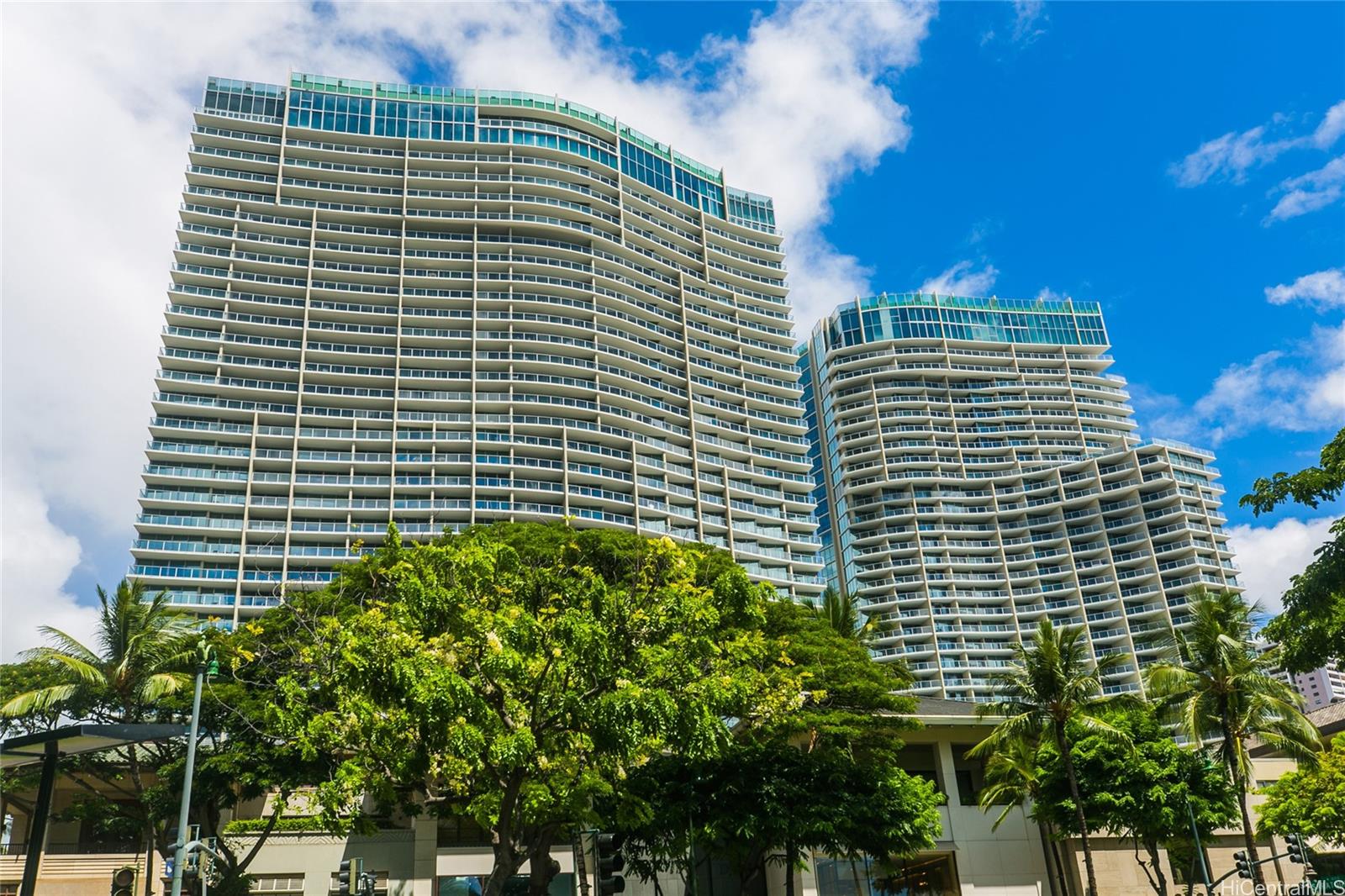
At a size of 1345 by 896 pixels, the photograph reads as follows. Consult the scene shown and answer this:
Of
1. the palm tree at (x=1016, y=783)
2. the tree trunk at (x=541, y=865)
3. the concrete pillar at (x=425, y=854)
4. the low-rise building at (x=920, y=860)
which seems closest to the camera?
the tree trunk at (x=541, y=865)

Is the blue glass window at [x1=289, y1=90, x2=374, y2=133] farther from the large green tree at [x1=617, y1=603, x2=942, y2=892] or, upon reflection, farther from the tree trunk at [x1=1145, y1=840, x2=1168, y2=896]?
the tree trunk at [x1=1145, y1=840, x2=1168, y2=896]

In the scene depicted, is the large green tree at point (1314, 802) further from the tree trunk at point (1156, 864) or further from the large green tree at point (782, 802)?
the large green tree at point (782, 802)

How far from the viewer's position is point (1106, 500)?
151 meters

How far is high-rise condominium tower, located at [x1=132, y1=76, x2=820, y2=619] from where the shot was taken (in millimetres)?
99438

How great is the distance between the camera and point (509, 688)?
23188mm

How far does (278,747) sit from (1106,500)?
136 m

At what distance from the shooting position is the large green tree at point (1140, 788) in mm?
39625

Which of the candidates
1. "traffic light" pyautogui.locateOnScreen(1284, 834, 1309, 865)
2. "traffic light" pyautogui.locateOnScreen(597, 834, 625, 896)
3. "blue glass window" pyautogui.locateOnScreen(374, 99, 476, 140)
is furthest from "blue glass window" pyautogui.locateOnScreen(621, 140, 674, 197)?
"traffic light" pyautogui.locateOnScreen(597, 834, 625, 896)

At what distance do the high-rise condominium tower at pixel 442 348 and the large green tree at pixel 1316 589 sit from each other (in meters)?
82.0

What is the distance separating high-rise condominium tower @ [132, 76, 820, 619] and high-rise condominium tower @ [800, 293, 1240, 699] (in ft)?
120

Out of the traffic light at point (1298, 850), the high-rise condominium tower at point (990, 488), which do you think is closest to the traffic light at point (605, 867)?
the traffic light at point (1298, 850)

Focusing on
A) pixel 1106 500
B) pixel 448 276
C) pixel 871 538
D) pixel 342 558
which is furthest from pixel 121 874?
pixel 1106 500

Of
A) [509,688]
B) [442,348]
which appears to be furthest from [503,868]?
[442,348]

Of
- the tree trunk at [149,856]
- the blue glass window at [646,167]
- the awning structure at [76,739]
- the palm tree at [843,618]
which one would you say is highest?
the blue glass window at [646,167]
